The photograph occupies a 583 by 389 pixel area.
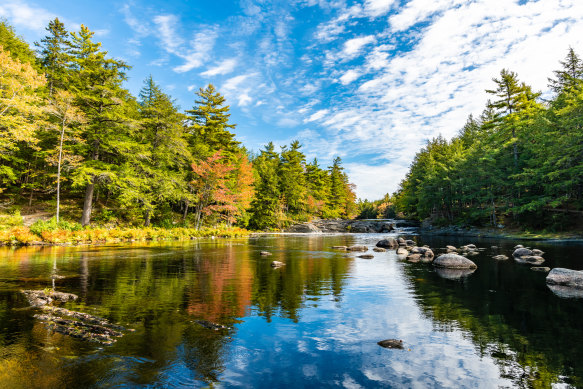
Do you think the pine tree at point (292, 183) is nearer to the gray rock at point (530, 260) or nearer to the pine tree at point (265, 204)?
the pine tree at point (265, 204)

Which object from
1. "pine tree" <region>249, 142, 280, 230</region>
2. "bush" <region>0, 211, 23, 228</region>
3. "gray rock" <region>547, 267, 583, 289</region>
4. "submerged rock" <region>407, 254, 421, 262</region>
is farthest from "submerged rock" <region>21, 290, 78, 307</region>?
"pine tree" <region>249, 142, 280, 230</region>

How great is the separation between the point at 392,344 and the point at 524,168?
3499 centimetres

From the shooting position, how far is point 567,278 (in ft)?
30.7

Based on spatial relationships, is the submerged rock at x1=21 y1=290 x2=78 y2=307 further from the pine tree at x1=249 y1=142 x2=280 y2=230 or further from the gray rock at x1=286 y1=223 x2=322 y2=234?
the gray rock at x1=286 y1=223 x2=322 y2=234

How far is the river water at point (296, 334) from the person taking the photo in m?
3.75

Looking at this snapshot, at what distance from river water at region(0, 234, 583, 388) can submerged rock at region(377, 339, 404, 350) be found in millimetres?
118

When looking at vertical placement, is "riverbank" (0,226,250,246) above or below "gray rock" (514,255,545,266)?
above

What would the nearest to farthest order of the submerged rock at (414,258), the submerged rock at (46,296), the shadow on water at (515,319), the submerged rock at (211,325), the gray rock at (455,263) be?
the shadow on water at (515,319)
the submerged rock at (211,325)
the submerged rock at (46,296)
the gray rock at (455,263)
the submerged rock at (414,258)

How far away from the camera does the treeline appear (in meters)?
26.8

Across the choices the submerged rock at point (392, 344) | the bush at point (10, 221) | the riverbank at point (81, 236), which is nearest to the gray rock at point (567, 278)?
the submerged rock at point (392, 344)

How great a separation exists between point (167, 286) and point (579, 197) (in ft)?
128

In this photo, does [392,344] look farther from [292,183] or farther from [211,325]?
[292,183]

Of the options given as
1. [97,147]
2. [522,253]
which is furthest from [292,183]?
[522,253]

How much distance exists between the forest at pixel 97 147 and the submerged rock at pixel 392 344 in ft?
81.6
